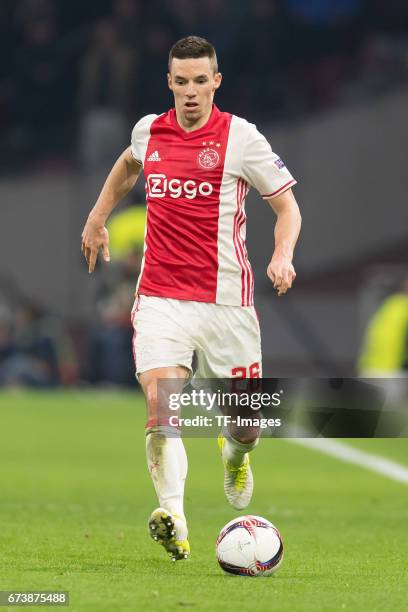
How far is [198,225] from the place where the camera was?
7465 mm

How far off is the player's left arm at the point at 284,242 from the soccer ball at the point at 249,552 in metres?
1.02

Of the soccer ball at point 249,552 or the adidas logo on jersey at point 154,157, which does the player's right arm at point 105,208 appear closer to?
the adidas logo on jersey at point 154,157

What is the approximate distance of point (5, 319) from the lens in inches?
910

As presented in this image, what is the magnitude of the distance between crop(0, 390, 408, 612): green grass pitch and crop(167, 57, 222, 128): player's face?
2.04 metres

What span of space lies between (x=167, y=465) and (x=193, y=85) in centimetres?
172

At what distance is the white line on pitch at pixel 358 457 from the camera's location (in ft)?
41.9

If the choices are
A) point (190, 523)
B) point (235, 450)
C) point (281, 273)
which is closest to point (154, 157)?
point (281, 273)

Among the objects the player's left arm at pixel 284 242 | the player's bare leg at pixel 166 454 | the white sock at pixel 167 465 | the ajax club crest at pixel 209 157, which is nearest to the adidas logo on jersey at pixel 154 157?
the ajax club crest at pixel 209 157

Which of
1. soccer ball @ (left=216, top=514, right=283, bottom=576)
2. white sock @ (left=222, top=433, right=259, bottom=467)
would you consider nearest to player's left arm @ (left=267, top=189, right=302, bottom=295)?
soccer ball @ (left=216, top=514, right=283, bottom=576)

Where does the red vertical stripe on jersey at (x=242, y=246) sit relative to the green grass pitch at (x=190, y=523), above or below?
above

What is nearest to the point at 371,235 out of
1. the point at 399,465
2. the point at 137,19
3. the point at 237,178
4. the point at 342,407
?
the point at 137,19

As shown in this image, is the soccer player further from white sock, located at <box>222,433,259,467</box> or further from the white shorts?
white sock, located at <box>222,433,259,467</box>

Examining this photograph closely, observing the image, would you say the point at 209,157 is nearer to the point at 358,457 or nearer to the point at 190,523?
the point at 190,523

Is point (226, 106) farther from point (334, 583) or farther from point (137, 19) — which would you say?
point (334, 583)
